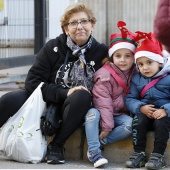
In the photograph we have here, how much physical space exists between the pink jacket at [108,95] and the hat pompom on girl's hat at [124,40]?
0.15m

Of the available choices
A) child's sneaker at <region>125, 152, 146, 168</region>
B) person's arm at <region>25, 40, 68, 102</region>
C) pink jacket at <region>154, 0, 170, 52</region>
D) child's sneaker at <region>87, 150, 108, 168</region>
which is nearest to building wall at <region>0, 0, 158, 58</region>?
person's arm at <region>25, 40, 68, 102</region>

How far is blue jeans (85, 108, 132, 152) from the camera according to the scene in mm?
4512

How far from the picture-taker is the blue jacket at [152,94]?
15.0ft

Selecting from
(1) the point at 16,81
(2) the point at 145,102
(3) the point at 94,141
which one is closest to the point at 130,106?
(2) the point at 145,102

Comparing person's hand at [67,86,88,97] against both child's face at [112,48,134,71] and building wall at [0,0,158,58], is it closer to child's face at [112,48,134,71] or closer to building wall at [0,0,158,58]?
child's face at [112,48,134,71]

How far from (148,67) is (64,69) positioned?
66 centimetres

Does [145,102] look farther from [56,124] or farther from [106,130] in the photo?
[56,124]

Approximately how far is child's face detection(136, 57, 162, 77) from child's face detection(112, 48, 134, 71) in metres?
0.12

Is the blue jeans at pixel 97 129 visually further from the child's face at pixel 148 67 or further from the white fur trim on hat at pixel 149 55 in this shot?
the white fur trim on hat at pixel 149 55

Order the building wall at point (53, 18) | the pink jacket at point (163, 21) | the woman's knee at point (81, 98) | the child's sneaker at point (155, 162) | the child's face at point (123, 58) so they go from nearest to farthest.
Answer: the pink jacket at point (163, 21), the child's sneaker at point (155, 162), the woman's knee at point (81, 98), the child's face at point (123, 58), the building wall at point (53, 18)

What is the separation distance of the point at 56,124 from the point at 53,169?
14.5 inches

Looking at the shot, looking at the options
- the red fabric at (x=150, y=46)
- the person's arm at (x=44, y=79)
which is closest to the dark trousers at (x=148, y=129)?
the red fabric at (x=150, y=46)

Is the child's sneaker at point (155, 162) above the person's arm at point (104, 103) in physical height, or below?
below

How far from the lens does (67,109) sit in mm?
4543
